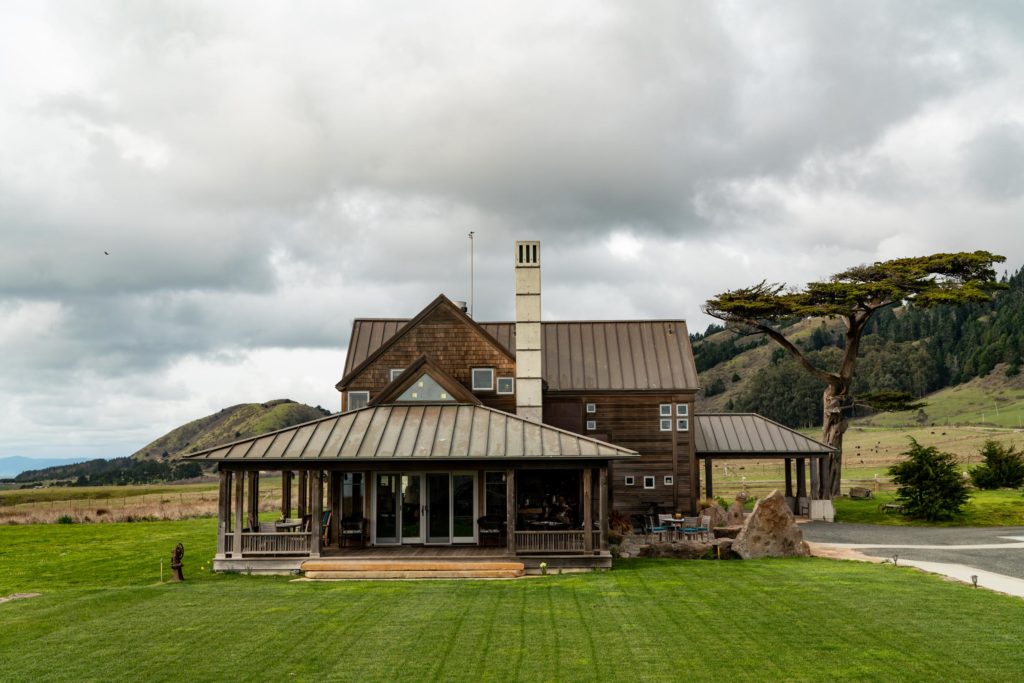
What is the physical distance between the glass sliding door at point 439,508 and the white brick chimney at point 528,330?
4068 mm

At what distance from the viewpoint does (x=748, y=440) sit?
35250 mm

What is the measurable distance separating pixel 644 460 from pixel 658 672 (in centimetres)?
2006

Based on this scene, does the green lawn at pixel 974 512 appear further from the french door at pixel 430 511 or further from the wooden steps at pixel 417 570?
the wooden steps at pixel 417 570

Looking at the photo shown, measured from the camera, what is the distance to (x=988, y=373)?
13050 cm

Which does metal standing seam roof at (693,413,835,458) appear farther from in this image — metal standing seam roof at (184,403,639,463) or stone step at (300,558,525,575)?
stone step at (300,558,525,575)

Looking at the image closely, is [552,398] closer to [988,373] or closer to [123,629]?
[123,629]

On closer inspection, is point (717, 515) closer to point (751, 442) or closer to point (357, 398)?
point (751, 442)

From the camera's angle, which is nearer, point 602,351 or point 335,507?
point 335,507

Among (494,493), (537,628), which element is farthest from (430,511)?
(537,628)

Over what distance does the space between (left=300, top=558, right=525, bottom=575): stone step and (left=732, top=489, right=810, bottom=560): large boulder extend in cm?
639

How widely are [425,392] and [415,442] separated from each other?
10.8 feet

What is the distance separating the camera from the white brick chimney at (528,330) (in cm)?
2639

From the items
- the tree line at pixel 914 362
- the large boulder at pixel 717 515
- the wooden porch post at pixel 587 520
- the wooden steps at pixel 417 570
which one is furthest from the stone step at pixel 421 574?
the tree line at pixel 914 362

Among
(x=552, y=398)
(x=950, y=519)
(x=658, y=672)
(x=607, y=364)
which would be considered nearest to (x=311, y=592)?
(x=658, y=672)
